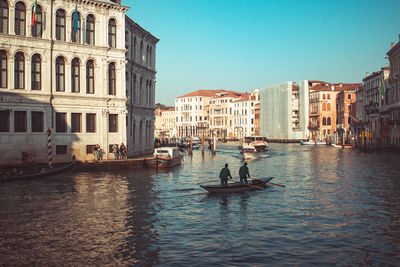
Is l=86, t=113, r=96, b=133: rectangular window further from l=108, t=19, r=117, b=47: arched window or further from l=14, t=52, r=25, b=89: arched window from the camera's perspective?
l=108, t=19, r=117, b=47: arched window

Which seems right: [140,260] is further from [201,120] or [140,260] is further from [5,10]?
[201,120]

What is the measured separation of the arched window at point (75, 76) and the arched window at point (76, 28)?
64.1 inches

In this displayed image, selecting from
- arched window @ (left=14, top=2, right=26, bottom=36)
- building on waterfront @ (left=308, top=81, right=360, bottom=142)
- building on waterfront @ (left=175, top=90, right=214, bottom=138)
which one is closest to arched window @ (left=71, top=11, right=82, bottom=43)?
arched window @ (left=14, top=2, right=26, bottom=36)

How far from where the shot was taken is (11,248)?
1370 centimetres

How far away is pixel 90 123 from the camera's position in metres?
36.7

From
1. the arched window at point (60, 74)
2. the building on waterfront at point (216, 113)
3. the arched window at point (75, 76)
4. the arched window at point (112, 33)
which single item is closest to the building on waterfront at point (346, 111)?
the building on waterfront at point (216, 113)

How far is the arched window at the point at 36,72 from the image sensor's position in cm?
3406

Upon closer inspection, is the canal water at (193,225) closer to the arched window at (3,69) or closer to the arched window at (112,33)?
the arched window at (3,69)

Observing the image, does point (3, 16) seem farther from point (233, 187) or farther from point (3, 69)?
point (233, 187)

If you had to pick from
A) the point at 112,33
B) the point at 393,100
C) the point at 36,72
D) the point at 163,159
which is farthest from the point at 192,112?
the point at 36,72

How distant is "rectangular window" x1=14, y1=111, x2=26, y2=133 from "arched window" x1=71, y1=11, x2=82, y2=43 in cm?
707

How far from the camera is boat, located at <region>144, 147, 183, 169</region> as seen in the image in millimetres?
38094

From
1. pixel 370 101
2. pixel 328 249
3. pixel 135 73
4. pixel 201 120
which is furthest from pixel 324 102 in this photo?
pixel 328 249

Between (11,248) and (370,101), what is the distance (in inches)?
3323
